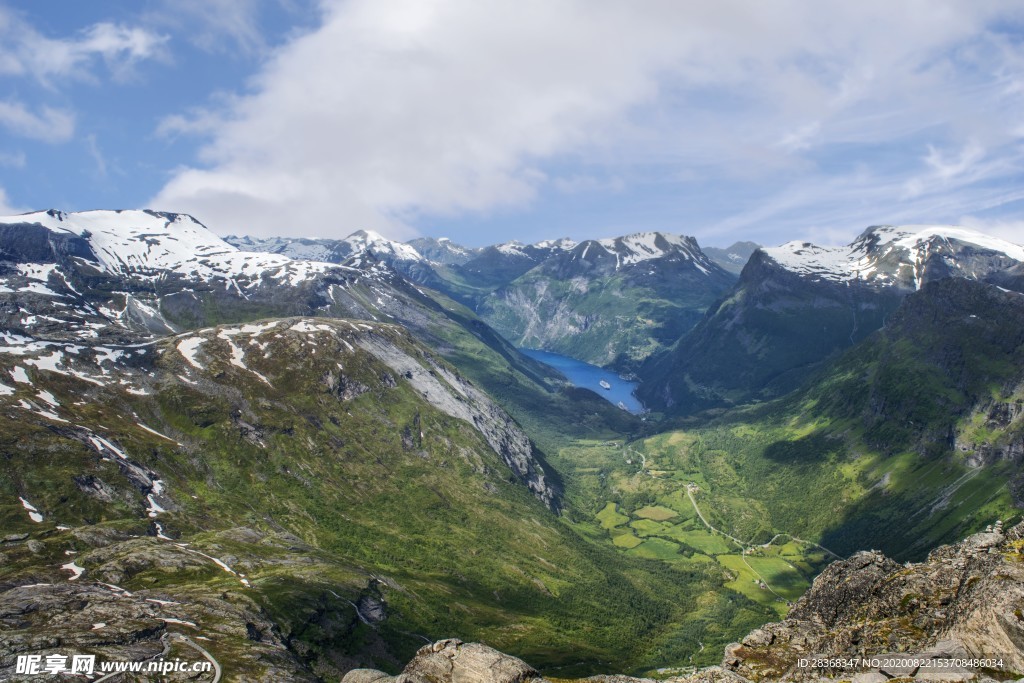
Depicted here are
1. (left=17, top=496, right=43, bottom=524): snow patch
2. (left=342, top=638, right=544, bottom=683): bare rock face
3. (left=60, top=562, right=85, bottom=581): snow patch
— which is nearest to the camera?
(left=342, top=638, right=544, bottom=683): bare rock face

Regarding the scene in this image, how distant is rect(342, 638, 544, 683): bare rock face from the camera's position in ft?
153

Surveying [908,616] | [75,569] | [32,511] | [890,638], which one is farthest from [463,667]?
[32,511]

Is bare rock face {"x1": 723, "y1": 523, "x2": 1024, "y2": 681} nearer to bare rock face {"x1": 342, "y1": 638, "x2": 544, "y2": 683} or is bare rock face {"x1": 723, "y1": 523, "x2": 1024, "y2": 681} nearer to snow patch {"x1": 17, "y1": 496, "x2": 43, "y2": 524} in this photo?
bare rock face {"x1": 342, "y1": 638, "x2": 544, "y2": 683}

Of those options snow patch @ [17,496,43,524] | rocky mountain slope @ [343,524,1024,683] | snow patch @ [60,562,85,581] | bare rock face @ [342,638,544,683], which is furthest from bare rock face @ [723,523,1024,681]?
snow patch @ [17,496,43,524]

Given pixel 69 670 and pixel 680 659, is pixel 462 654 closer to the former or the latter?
pixel 69 670

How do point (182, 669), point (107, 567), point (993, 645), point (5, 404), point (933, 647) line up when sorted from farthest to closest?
point (5, 404), point (107, 567), point (182, 669), point (933, 647), point (993, 645)

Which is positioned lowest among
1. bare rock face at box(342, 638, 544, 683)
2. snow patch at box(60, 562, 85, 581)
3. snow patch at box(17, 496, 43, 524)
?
bare rock face at box(342, 638, 544, 683)

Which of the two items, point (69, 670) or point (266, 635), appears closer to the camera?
point (69, 670)

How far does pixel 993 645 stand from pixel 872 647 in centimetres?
1002

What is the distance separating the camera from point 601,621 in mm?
196000

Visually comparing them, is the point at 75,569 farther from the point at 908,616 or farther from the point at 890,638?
the point at 908,616

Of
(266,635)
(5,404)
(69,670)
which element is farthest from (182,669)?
(5,404)

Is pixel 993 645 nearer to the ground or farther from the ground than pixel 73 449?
nearer to the ground

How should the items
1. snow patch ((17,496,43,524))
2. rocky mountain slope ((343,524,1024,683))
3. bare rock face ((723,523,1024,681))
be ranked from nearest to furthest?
rocky mountain slope ((343,524,1024,683)), bare rock face ((723,523,1024,681)), snow patch ((17,496,43,524))
